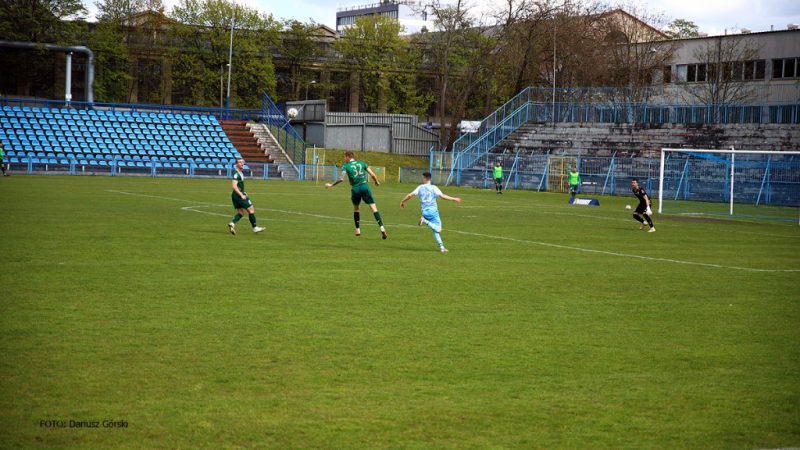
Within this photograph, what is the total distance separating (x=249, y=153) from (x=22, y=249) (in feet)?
147

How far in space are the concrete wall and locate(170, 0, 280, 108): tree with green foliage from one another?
32.5 m

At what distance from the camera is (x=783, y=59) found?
62.0 metres

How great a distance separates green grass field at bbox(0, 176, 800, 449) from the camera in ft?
19.3

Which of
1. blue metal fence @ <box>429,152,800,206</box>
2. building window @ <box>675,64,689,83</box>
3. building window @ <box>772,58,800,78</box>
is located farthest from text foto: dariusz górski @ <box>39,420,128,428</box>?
building window @ <box>675,64,689,83</box>

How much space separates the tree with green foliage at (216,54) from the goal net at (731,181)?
1774 inches

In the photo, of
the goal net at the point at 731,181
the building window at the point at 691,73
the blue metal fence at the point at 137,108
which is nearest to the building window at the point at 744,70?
the building window at the point at 691,73

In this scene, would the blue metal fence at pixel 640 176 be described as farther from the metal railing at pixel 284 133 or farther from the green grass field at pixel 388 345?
the green grass field at pixel 388 345

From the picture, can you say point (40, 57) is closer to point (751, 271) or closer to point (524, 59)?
point (524, 59)

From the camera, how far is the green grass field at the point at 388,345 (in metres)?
5.89

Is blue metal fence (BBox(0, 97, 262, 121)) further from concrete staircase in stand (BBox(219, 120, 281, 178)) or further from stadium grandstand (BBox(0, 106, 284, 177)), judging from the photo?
concrete staircase in stand (BBox(219, 120, 281, 178))

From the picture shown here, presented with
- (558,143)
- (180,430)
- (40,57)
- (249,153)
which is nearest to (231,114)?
(249,153)

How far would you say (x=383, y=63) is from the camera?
87.3 meters

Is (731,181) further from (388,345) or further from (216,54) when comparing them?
(216,54)

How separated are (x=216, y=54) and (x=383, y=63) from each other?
1787 centimetres
